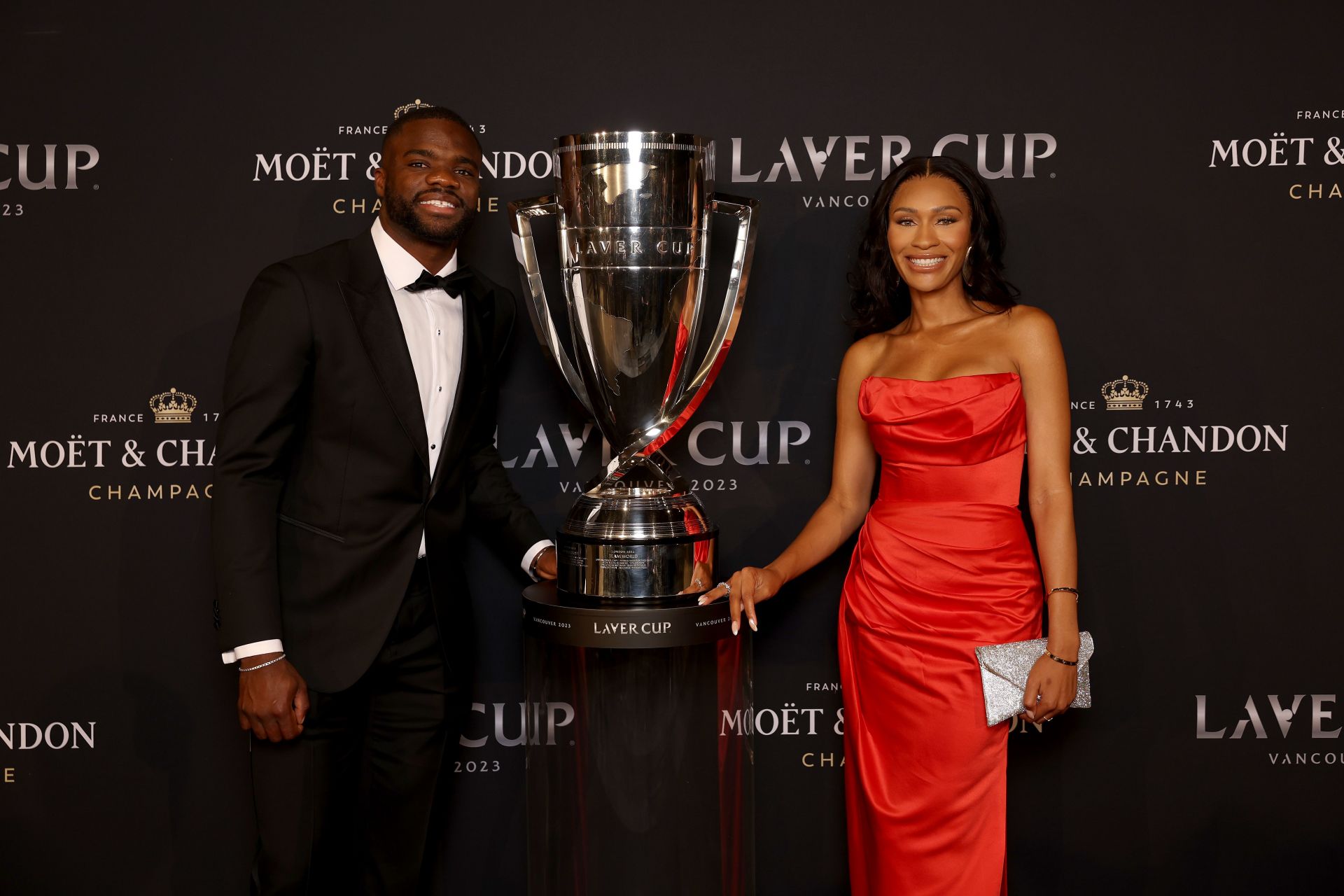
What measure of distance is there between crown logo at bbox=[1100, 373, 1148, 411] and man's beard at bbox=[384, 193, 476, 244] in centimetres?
149

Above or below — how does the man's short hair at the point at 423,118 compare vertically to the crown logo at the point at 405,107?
below

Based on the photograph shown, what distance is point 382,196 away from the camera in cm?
197

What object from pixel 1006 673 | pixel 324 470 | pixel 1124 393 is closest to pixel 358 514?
pixel 324 470

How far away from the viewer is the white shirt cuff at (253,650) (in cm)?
175

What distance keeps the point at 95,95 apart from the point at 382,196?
36.2 inches

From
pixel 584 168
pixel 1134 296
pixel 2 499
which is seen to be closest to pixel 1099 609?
pixel 1134 296

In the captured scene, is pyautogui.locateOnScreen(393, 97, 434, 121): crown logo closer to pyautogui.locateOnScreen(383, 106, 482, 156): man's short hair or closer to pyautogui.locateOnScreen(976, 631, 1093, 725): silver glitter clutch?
pyautogui.locateOnScreen(383, 106, 482, 156): man's short hair

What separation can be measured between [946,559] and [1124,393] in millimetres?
833

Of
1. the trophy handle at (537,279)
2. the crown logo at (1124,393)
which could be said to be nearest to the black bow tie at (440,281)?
the trophy handle at (537,279)

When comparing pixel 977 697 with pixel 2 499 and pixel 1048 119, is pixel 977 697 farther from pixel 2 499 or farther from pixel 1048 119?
pixel 2 499

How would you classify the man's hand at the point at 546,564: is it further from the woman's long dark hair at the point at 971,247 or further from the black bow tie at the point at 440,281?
the woman's long dark hair at the point at 971,247

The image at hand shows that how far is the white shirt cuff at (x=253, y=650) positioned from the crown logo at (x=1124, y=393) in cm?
185

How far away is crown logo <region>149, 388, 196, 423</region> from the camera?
2.40 m

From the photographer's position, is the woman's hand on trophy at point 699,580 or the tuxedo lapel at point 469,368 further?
the tuxedo lapel at point 469,368
